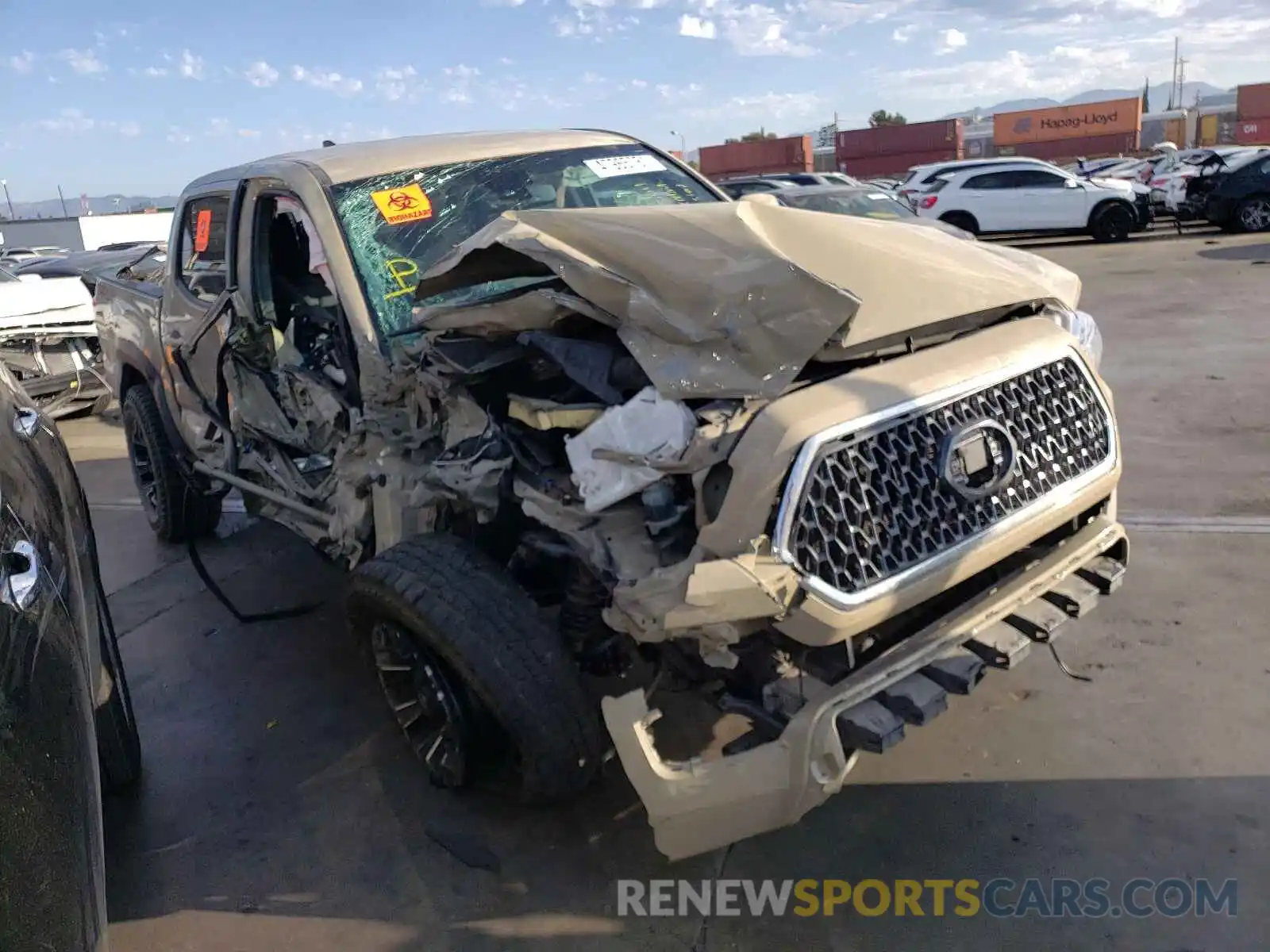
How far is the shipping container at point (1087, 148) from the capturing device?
3969cm

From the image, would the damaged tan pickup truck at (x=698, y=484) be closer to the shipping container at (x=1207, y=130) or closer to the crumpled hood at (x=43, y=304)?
the crumpled hood at (x=43, y=304)

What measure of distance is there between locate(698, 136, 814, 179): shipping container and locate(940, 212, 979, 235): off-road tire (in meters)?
23.0

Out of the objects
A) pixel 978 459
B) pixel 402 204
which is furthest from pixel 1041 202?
pixel 978 459

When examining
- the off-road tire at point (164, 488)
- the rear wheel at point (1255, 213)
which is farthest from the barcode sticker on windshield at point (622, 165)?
the rear wheel at point (1255, 213)

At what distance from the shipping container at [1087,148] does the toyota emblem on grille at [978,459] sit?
41497mm

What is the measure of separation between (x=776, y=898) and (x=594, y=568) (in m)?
1.04

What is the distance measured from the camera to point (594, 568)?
245cm

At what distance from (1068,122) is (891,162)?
876cm

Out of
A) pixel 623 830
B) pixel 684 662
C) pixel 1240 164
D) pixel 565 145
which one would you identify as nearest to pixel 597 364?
pixel 684 662

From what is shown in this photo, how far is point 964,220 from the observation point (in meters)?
18.0

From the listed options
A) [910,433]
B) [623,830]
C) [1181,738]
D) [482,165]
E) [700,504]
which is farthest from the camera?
[482,165]

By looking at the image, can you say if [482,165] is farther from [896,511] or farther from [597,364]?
[896,511]
